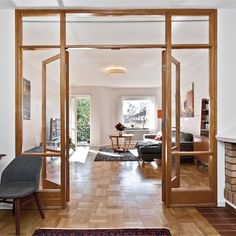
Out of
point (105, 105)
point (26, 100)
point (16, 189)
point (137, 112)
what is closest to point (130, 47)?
point (16, 189)

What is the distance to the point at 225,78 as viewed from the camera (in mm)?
3449

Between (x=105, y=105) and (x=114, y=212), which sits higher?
(x=105, y=105)

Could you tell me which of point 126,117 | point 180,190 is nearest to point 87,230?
point 180,190

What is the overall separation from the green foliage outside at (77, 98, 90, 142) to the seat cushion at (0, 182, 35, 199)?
8.31 m

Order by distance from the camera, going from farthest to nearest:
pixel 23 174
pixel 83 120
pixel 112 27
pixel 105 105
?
1. pixel 105 105
2. pixel 83 120
3. pixel 112 27
4. pixel 23 174

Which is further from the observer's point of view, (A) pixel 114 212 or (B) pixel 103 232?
(A) pixel 114 212

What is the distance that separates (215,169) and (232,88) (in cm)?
109

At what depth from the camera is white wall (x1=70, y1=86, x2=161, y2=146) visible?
36.8ft

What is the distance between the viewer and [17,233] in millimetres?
2615

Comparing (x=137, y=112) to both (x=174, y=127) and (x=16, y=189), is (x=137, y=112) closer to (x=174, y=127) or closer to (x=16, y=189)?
(x=174, y=127)

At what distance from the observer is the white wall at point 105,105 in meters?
11.2

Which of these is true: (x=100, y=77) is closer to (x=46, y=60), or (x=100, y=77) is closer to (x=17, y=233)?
(x=46, y=60)

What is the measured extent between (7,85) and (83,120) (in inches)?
314

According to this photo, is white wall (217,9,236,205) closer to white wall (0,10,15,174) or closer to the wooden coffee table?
white wall (0,10,15,174)
